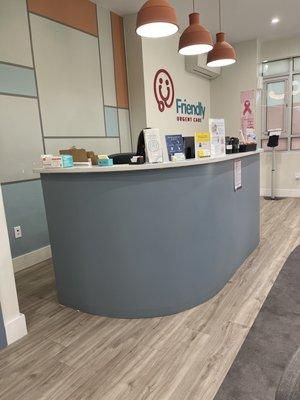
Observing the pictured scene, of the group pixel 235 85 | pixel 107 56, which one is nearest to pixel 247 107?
pixel 235 85

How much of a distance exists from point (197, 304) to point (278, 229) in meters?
2.43

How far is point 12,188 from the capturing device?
334cm

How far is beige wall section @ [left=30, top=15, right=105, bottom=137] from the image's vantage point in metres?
3.55

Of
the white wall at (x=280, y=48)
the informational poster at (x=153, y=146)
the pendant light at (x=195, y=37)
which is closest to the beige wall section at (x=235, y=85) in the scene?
the white wall at (x=280, y=48)

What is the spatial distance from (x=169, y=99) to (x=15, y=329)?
4328 mm

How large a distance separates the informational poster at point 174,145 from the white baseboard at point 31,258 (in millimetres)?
2118

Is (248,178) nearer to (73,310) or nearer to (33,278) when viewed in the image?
(73,310)

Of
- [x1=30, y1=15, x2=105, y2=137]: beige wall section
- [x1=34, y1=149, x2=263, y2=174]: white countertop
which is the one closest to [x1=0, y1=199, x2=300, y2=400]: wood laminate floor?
[x1=34, y1=149, x2=263, y2=174]: white countertop

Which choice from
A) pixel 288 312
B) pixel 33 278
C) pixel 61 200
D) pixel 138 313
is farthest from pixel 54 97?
pixel 288 312

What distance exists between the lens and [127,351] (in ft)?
6.59

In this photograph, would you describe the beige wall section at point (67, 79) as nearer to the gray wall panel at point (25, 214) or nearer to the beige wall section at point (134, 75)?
the beige wall section at point (134, 75)

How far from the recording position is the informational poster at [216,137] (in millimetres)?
2645

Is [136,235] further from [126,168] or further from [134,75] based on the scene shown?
[134,75]

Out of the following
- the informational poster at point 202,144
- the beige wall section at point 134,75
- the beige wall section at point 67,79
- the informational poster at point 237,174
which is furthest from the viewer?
the beige wall section at point 134,75
